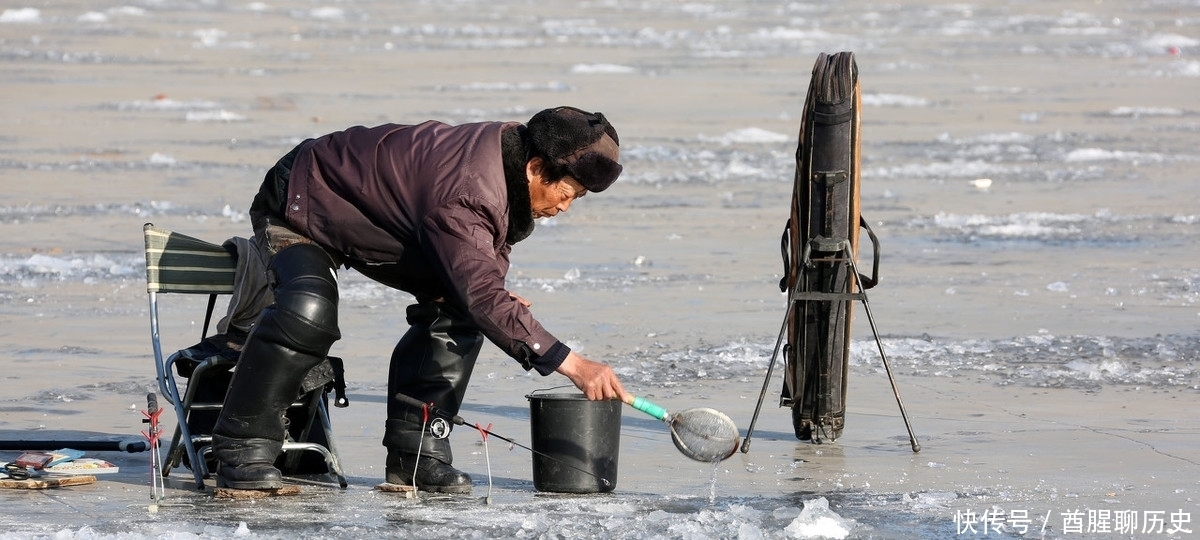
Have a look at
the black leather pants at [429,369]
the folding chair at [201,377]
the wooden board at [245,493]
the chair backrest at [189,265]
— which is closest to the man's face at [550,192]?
the black leather pants at [429,369]

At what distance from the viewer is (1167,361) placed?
328 inches

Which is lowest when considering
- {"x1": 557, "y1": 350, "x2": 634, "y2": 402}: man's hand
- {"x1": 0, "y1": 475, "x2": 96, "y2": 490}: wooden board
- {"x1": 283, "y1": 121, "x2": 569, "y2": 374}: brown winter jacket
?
{"x1": 0, "y1": 475, "x2": 96, "y2": 490}: wooden board

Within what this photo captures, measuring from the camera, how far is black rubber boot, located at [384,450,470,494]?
602cm

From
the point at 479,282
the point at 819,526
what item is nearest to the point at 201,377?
the point at 479,282

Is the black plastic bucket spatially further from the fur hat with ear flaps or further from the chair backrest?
the chair backrest

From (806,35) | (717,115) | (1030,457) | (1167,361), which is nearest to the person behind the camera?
(1030,457)

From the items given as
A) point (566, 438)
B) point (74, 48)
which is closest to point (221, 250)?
point (566, 438)

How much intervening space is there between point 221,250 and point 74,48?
86.0 feet

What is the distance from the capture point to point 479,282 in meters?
5.41

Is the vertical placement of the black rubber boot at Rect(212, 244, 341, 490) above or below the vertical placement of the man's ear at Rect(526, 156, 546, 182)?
below

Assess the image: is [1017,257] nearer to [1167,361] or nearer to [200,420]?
[1167,361]

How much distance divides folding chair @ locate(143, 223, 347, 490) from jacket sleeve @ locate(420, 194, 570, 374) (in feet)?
2.65

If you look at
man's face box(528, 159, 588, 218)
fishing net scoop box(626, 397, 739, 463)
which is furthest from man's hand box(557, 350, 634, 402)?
man's face box(528, 159, 588, 218)

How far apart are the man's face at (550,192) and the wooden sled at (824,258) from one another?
1120 mm
